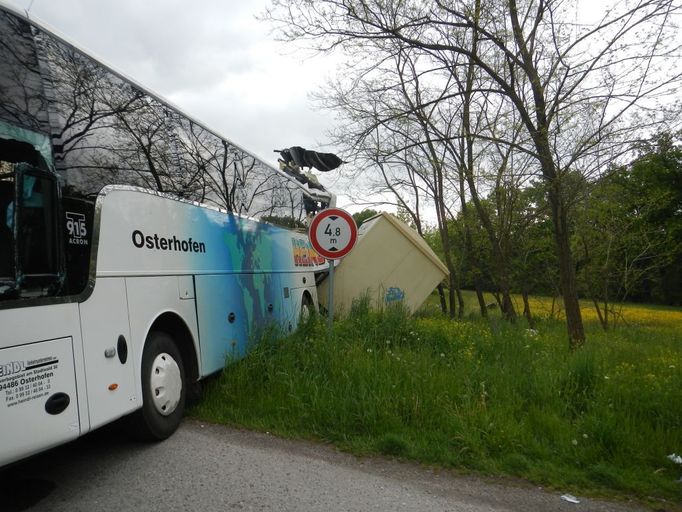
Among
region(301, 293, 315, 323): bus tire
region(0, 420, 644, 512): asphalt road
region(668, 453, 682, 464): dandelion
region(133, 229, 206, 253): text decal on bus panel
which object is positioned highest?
region(133, 229, 206, 253): text decal on bus panel

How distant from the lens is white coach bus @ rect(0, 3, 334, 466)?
3.12 meters

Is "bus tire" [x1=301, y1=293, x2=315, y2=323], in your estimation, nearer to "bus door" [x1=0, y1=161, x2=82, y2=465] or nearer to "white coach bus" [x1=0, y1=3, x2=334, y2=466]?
"white coach bus" [x1=0, y1=3, x2=334, y2=466]

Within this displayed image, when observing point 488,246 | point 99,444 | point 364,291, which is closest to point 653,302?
point 488,246

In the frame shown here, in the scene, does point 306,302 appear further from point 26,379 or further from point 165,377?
point 26,379

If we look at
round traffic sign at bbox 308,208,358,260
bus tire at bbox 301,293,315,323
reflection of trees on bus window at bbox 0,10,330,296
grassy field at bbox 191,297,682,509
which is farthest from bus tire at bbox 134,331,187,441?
bus tire at bbox 301,293,315,323

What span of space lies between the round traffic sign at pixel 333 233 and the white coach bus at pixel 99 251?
1120 mm

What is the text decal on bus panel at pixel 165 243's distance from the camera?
14.4 feet

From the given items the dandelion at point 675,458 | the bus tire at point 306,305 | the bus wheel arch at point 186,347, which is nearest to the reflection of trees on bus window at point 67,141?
the bus wheel arch at point 186,347

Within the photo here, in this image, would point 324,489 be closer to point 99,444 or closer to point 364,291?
→ point 99,444

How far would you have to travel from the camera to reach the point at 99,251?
379 centimetres

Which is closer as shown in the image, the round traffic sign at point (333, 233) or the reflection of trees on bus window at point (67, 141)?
the reflection of trees on bus window at point (67, 141)

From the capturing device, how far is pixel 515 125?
8.88m

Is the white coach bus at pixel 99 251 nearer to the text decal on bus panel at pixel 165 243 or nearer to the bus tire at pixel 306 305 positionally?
the text decal on bus panel at pixel 165 243

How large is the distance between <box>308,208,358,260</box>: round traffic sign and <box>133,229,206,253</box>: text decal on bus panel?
161 centimetres
